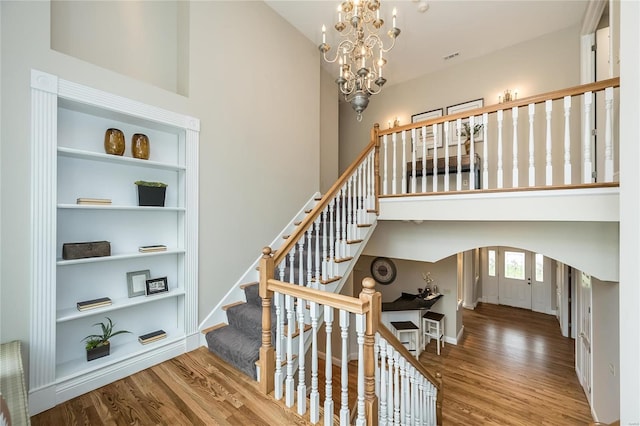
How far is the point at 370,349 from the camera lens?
5.29 feet

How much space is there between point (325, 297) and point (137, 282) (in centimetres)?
198

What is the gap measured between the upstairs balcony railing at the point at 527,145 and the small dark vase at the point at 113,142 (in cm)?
284

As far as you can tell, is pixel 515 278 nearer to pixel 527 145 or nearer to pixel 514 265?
pixel 514 265

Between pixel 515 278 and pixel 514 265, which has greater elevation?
pixel 514 265

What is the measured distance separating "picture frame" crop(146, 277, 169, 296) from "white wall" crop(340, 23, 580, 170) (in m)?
4.77

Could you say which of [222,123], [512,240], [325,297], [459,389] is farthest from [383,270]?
[325,297]

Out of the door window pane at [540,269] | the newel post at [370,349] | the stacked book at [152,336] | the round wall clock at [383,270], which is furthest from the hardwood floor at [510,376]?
the stacked book at [152,336]

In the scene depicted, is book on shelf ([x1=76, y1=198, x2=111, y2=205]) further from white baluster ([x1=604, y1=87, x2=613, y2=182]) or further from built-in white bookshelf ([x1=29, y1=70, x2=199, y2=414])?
white baluster ([x1=604, y1=87, x2=613, y2=182])

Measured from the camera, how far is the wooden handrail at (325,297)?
1586mm

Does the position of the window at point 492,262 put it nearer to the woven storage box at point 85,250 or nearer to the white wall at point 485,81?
the white wall at point 485,81

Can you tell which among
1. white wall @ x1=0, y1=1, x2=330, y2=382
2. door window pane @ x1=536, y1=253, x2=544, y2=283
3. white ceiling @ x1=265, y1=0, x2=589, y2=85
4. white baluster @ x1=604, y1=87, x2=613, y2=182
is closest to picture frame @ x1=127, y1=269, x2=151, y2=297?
white wall @ x1=0, y1=1, x2=330, y2=382

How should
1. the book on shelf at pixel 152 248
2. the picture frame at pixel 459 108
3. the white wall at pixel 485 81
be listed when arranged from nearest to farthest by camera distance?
the book on shelf at pixel 152 248, the white wall at pixel 485 81, the picture frame at pixel 459 108

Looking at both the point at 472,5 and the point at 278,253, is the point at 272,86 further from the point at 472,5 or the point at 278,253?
the point at 472,5

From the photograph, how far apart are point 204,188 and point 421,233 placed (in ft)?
9.28
